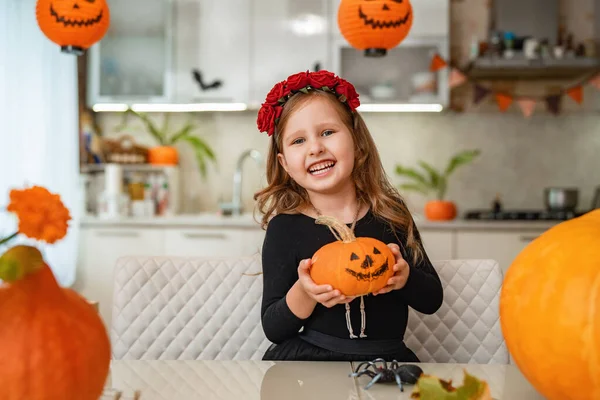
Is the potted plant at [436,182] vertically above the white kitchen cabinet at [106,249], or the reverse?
the potted plant at [436,182]

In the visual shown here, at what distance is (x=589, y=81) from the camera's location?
386cm

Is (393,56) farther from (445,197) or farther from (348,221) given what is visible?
(348,221)

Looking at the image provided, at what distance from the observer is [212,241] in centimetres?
345

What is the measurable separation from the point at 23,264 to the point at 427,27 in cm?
355

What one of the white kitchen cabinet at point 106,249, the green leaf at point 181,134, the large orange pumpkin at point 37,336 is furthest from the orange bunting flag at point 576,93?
the large orange pumpkin at point 37,336

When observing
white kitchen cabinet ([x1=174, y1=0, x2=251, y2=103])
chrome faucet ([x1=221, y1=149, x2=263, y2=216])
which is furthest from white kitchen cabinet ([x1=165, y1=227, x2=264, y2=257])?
white kitchen cabinet ([x1=174, y1=0, x2=251, y2=103])

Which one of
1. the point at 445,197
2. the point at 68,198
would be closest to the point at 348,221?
the point at 68,198

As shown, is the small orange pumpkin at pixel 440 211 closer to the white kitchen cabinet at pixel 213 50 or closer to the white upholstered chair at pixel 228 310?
the white kitchen cabinet at pixel 213 50

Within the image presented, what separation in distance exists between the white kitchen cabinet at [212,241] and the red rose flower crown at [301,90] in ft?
6.54

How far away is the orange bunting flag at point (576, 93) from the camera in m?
3.84

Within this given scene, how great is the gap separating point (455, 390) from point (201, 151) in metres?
3.58

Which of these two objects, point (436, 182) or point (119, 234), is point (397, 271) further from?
point (436, 182)

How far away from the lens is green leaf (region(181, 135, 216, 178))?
389 cm

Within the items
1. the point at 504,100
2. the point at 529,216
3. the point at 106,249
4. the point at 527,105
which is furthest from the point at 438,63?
the point at 106,249
